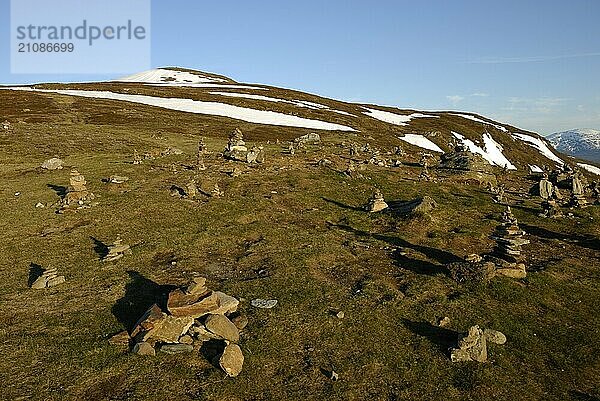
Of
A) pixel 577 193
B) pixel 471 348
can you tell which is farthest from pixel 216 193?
pixel 577 193

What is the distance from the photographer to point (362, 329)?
1897cm

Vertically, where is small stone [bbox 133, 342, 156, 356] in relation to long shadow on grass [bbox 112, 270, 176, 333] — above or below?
above

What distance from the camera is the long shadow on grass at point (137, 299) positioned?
64.3 feet

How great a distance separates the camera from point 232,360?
1609 centimetres

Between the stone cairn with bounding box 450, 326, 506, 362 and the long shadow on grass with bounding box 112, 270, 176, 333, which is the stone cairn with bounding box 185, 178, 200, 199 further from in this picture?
the stone cairn with bounding box 450, 326, 506, 362

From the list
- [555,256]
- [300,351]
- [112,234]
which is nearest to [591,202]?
[555,256]

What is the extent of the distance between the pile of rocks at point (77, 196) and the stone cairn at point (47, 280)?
40.7 ft

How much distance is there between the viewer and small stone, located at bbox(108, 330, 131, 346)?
17531 mm

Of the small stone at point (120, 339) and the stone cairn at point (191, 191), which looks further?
the stone cairn at point (191, 191)

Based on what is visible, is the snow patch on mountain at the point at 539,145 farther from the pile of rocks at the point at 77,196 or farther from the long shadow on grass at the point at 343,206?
the pile of rocks at the point at 77,196

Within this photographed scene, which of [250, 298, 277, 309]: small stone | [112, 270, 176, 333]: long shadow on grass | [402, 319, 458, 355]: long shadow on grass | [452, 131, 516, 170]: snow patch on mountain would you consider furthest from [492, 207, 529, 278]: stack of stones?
[452, 131, 516, 170]: snow patch on mountain

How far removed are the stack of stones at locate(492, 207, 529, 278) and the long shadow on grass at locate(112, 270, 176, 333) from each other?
17610 mm

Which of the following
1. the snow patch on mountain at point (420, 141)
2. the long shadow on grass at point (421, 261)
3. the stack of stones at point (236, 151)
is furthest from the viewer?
the snow patch on mountain at point (420, 141)

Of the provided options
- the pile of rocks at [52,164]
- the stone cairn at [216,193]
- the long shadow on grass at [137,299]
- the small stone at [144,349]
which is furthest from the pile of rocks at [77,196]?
the small stone at [144,349]
